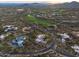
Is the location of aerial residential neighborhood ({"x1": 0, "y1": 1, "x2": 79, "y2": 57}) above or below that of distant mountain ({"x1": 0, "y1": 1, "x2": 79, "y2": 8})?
below

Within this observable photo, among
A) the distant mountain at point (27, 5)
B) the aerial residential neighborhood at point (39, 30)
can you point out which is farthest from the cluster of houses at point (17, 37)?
the distant mountain at point (27, 5)

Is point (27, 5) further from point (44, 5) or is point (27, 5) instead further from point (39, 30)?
point (39, 30)

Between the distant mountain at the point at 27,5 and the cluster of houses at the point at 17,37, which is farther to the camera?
the distant mountain at the point at 27,5

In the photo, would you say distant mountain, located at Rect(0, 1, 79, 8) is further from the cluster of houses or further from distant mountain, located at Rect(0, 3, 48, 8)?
the cluster of houses

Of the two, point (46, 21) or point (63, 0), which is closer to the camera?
point (46, 21)

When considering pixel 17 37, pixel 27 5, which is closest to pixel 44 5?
pixel 27 5

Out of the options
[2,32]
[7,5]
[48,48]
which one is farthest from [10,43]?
[7,5]

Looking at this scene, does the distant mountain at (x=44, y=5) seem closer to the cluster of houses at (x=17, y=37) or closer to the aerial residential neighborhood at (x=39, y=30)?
the aerial residential neighborhood at (x=39, y=30)

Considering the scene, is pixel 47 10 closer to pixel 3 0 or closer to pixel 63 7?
pixel 63 7

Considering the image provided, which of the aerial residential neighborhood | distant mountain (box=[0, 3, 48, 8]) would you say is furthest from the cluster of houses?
distant mountain (box=[0, 3, 48, 8])

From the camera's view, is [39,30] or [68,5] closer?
[39,30]

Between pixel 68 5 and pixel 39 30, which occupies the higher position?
pixel 68 5
